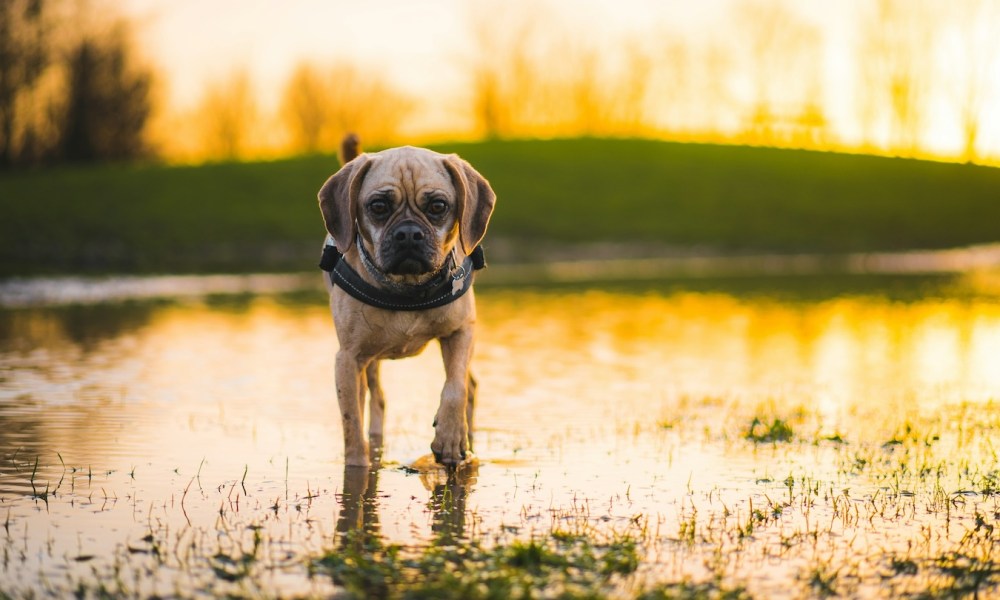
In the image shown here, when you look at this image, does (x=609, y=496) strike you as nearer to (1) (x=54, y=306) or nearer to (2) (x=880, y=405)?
(2) (x=880, y=405)

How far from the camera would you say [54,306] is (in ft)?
69.5

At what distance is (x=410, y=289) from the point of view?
7.05m

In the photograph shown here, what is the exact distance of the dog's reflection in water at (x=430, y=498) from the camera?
578 cm

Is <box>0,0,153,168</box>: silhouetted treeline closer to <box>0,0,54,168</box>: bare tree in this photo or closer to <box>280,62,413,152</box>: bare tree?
<box>0,0,54,168</box>: bare tree

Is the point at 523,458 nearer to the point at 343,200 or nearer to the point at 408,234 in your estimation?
the point at 408,234

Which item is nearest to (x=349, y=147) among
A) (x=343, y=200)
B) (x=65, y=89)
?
(x=343, y=200)

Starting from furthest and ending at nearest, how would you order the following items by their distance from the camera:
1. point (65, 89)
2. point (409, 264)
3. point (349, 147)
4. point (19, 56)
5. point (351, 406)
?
point (65, 89) → point (19, 56) → point (349, 147) → point (351, 406) → point (409, 264)

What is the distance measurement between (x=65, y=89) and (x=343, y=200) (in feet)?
191

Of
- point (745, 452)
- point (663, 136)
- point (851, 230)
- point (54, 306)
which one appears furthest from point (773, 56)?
point (745, 452)

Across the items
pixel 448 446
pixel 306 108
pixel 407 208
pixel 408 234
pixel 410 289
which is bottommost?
pixel 448 446

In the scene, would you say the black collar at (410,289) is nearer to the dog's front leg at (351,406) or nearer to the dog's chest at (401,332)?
the dog's chest at (401,332)

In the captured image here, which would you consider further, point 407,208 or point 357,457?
point 357,457

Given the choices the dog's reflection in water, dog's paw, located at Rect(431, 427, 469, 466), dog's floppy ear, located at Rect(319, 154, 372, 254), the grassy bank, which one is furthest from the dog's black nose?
the grassy bank

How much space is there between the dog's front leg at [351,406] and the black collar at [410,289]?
1.38 ft
